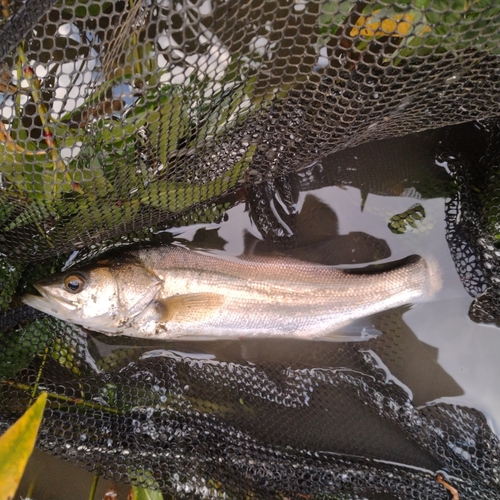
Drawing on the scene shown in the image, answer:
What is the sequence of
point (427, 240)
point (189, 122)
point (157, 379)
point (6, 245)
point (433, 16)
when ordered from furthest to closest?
point (427, 240) < point (157, 379) < point (6, 245) < point (189, 122) < point (433, 16)

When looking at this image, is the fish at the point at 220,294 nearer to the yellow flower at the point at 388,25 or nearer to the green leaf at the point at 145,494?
the green leaf at the point at 145,494

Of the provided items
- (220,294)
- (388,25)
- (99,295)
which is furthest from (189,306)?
(388,25)

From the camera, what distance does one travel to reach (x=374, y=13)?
1.53 meters

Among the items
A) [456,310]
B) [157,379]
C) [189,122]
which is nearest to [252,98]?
[189,122]

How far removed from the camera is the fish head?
219cm

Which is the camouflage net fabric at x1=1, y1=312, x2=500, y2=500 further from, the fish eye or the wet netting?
the fish eye

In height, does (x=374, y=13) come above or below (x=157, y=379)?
above

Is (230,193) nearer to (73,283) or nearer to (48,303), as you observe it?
(73,283)

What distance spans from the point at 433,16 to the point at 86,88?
132 cm

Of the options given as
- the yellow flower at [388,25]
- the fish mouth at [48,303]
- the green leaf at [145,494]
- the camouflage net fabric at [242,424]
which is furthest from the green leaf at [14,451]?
the yellow flower at [388,25]

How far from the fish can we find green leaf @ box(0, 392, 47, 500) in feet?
3.42

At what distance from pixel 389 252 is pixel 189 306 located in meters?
1.29

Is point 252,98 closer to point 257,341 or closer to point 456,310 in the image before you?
point 257,341

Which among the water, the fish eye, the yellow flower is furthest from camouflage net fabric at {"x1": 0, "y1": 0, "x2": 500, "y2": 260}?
the water
